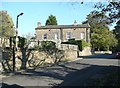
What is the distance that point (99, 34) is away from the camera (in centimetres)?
8581

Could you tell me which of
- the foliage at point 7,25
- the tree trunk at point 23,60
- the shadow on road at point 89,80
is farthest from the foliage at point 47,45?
the foliage at point 7,25

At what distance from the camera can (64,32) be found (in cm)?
7825

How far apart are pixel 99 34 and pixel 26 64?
194ft

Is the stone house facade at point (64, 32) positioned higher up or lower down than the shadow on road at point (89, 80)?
higher up

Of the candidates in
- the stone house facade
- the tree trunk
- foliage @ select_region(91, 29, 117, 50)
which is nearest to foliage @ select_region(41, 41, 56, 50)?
the tree trunk

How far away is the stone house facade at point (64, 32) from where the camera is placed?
76875 millimetres

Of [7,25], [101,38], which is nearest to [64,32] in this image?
[101,38]

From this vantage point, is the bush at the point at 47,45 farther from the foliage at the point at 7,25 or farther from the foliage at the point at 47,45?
the foliage at the point at 7,25

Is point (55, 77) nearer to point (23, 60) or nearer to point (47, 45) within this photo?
point (23, 60)

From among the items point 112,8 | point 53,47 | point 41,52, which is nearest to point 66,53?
point 53,47

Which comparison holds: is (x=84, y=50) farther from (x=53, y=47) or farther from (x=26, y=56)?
(x=26, y=56)

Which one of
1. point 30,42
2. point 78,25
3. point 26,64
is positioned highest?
point 78,25

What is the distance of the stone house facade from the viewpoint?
76.9m

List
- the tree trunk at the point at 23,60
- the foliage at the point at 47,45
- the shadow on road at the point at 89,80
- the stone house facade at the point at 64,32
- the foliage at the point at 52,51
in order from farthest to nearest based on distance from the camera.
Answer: the stone house facade at the point at 64,32 → the foliage at the point at 47,45 → the foliage at the point at 52,51 → the tree trunk at the point at 23,60 → the shadow on road at the point at 89,80
